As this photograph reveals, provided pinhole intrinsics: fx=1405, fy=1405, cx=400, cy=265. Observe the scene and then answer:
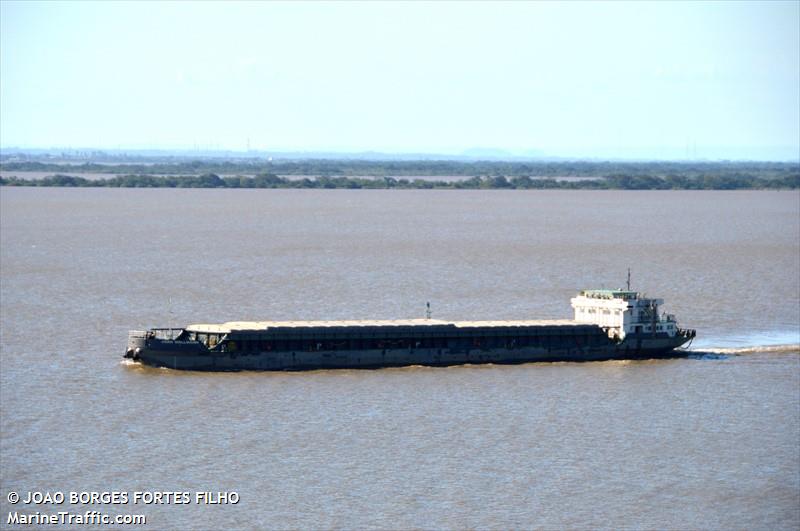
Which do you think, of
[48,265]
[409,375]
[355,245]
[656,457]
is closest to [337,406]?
[409,375]

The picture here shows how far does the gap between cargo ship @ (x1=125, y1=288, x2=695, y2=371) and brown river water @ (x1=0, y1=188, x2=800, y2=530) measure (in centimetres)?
135

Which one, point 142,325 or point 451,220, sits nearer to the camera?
point 142,325

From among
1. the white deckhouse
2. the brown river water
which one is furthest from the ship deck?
the brown river water

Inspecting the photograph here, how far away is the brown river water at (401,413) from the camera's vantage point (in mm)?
44375

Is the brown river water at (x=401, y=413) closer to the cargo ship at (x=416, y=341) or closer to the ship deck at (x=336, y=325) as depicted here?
the cargo ship at (x=416, y=341)

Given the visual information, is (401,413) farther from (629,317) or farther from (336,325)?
(629,317)

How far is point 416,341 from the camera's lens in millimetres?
70688

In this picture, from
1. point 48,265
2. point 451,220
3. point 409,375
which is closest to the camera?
point 409,375

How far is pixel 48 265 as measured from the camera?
111562mm

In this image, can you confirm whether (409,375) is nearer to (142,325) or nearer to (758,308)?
(142,325)

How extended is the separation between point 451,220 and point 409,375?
4749 inches

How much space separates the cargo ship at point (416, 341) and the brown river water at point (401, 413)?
1350 mm

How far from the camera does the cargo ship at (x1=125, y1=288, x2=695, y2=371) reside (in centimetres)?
6712

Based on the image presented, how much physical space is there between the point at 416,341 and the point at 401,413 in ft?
47.1
